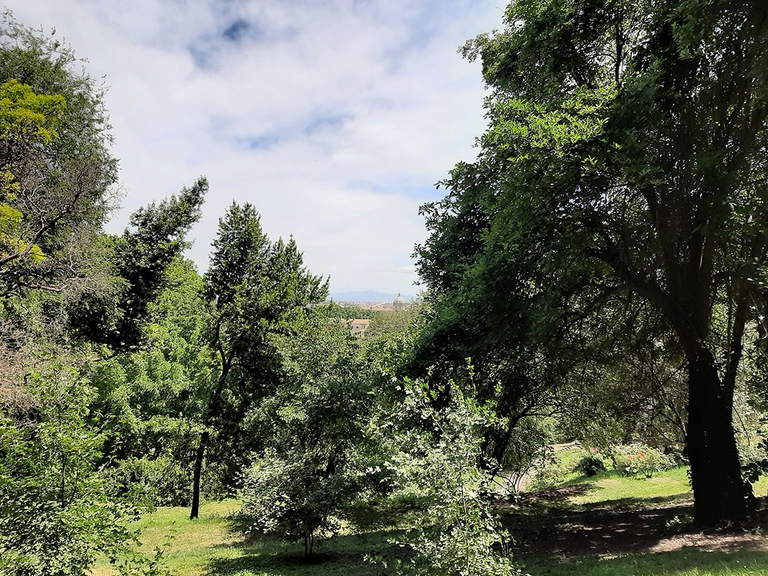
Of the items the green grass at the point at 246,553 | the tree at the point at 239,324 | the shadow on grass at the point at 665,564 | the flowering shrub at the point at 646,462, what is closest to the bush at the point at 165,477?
the green grass at the point at 246,553

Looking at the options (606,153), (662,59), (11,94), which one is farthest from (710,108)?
(11,94)

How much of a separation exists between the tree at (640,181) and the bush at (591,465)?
16.6 meters

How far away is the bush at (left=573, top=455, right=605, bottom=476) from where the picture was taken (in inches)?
966

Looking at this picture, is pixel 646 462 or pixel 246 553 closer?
pixel 246 553

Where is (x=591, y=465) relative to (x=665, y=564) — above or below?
below

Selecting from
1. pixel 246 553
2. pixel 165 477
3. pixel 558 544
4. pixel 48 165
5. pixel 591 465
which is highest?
pixel 48 165

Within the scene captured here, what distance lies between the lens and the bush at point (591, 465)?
24.5m

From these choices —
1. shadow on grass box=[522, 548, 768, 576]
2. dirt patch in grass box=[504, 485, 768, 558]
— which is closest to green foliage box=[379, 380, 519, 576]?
shadow on grass box=[522, 548, 768, 576]

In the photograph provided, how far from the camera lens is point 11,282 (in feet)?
47.1

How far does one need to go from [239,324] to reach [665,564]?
15.1m

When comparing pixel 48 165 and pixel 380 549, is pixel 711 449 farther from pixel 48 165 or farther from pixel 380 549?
pixel 48 165

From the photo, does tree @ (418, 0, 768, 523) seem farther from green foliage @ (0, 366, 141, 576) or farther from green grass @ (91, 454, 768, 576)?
green foliage @ (0, 366, 141, 576)

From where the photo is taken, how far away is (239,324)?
16.8 m

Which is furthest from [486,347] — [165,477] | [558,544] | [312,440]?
[165,477]
